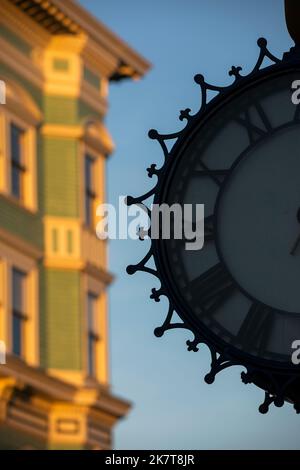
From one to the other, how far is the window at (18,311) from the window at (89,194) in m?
2.75

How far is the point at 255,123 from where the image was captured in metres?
4.75

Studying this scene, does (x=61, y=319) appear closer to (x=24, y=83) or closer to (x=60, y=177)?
Answer: (x=60, y=177)

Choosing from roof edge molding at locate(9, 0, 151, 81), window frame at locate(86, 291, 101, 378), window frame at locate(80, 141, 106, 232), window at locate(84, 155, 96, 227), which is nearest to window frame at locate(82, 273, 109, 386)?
→ window frame at locate(86, 291, 101, 378)

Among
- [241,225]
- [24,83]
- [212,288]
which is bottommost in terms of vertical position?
[212,288]

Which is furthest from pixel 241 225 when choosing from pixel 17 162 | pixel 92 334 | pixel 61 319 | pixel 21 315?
pixel 92 334

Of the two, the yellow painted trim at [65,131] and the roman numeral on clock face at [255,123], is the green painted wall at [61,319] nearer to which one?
the yellow painted trim at [65,131]

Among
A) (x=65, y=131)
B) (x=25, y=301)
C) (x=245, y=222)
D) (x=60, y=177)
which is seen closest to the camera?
(x=245, y=222)

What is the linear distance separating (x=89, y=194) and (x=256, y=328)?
90.8 ft

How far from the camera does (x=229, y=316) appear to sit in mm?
4598

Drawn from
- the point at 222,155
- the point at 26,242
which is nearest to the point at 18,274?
the point at 26,242

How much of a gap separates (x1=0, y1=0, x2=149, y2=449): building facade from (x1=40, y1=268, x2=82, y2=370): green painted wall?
0.02 metres

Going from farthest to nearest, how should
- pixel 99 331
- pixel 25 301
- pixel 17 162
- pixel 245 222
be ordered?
pixel 99 331 < pixel 17 162 < pixel 25 301 < pixel 245 222

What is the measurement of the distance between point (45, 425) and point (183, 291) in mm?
25151

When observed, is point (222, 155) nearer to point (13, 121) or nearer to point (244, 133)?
point (244, 133)
